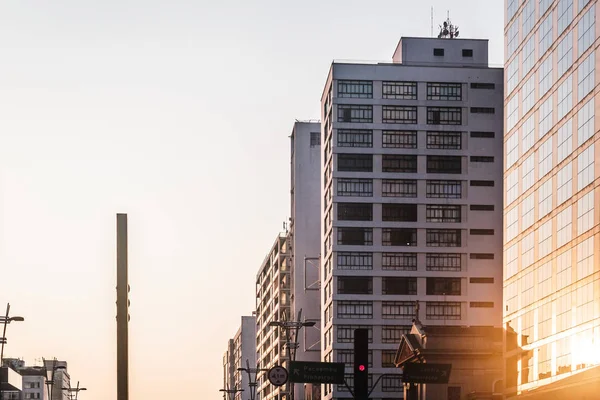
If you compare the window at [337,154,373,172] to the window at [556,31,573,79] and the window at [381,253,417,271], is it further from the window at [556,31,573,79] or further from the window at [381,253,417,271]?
the window at [556,31,573,79]

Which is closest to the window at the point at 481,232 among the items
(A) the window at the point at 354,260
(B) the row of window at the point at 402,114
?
(A) the window at the point at 354,260

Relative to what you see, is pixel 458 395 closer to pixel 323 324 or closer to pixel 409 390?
pixel 409 390

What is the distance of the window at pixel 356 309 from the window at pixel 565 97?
62169 mm

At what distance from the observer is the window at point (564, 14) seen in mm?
77875

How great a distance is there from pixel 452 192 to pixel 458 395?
3197cm

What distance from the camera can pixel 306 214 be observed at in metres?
173

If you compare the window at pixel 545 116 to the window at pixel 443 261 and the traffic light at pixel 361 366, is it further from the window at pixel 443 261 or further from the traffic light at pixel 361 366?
the window at pixel 443 261

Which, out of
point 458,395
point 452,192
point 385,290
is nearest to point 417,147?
point 452,192

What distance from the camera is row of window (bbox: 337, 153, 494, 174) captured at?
461ft

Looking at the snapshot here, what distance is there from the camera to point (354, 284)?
14050 cm

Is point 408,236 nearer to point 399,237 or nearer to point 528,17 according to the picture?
point 399,237

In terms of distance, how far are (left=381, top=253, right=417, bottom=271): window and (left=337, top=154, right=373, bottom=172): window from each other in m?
10.0

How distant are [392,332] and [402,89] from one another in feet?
89.7

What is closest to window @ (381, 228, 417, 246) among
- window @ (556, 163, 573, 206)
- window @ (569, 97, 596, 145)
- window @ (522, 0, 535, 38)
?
window @ (522, 0, 535, 38)
